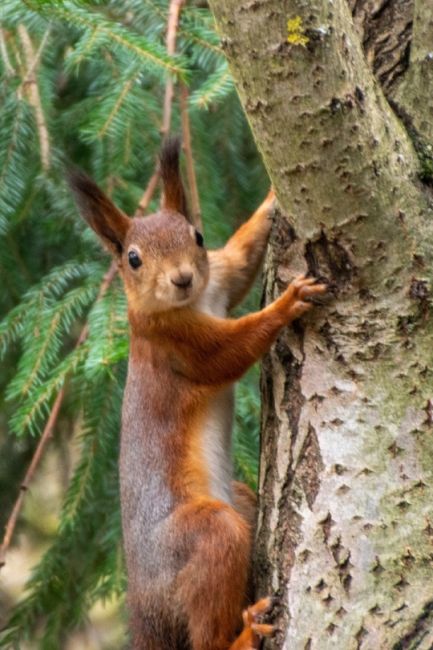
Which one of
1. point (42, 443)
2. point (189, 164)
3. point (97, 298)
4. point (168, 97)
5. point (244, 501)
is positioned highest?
point (168, 97)

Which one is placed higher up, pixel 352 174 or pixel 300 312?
pixel 352 174

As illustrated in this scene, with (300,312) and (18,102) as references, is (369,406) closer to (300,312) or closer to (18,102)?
(300,312)

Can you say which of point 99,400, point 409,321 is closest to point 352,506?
point 409,321

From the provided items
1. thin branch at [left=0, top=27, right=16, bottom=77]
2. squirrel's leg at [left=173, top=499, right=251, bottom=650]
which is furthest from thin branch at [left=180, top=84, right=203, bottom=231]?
squirrel's leg at [left=173, top=499, right=251, bottom=650]

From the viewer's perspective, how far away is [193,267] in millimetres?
2352

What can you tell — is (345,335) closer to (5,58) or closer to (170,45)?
(170,45)

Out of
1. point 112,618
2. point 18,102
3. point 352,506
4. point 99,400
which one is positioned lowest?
point 112,618

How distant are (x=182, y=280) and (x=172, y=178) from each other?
9.7 inches

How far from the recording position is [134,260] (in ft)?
7.87

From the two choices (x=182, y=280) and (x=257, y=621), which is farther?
(x=182, y=280)

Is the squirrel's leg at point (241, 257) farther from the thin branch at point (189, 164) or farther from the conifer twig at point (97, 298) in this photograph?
the conifer twig at point (97, 298)

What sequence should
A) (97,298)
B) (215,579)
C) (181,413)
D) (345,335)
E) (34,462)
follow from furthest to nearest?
(97,298)
(34,462)
(181,413)
(215,579)
(345,335)

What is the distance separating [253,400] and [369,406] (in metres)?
0.72

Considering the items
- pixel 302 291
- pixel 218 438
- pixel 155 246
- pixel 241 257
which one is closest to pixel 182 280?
pixel 155 246
